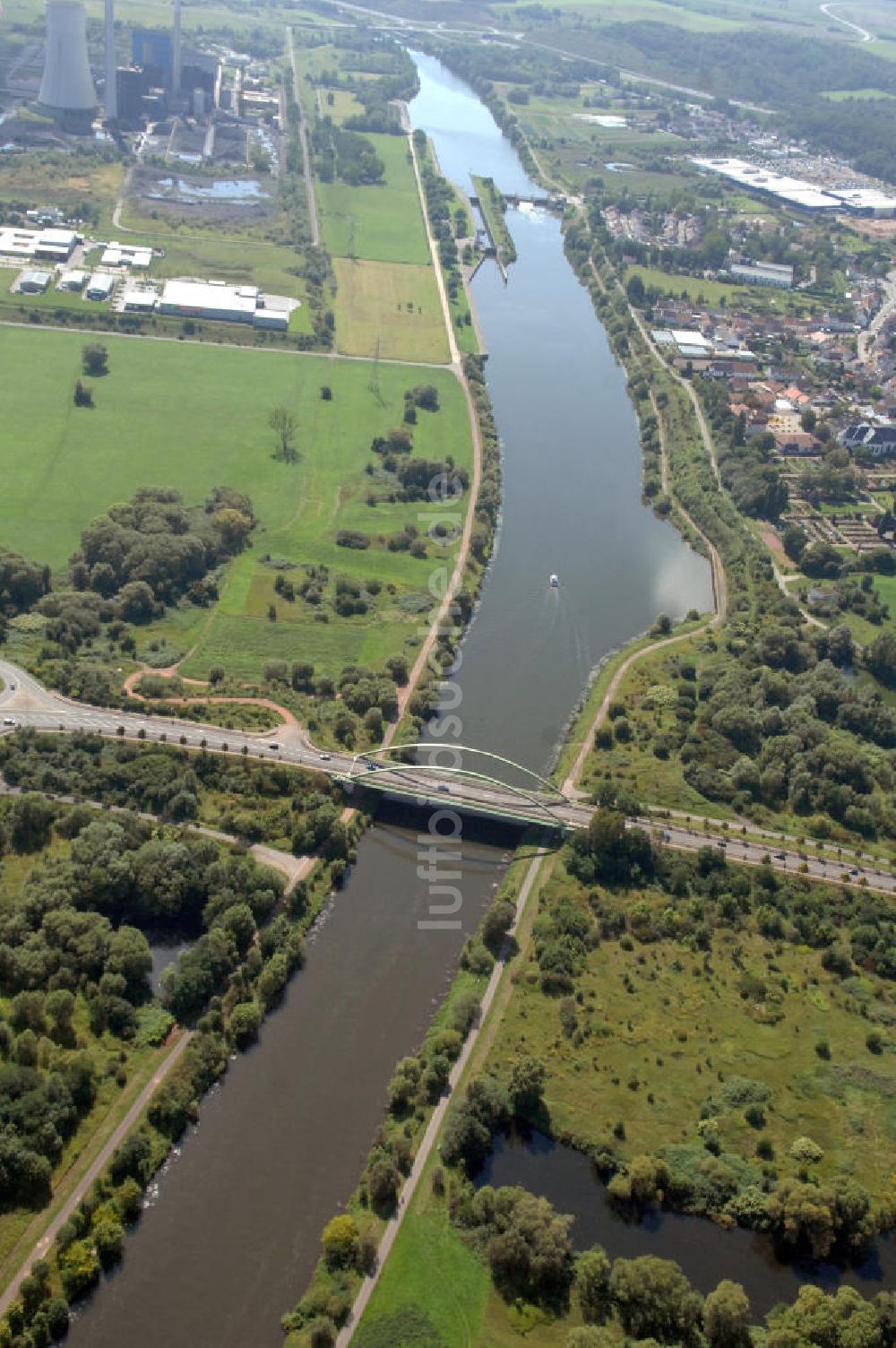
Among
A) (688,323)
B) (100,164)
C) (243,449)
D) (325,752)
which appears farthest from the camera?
(100,164)

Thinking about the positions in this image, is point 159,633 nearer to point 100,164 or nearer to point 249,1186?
point 249,1186

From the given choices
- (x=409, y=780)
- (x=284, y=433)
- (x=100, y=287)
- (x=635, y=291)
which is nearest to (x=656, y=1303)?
(x=409, y=780)

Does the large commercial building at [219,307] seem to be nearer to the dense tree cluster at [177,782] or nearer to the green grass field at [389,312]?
the green grass field at [389,312]

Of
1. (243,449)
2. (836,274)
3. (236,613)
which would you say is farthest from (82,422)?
(836,274)

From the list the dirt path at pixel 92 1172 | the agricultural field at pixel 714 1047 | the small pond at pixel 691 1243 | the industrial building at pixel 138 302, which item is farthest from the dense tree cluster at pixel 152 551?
the small pond at pixel 691 1243

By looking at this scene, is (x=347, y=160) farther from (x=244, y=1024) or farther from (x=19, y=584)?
(x=244, y=1024)

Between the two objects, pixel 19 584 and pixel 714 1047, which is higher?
pixel 19 584
